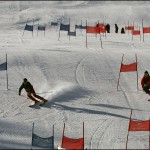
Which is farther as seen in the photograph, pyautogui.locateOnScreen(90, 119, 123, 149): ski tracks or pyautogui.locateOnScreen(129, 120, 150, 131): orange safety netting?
pyautogui.locateOnScreen(90, 119, 123, 149): ski tracks

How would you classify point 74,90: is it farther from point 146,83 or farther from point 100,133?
point 100,133

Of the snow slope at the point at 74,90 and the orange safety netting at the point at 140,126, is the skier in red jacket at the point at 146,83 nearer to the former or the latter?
the snow slope at the point at 74,90

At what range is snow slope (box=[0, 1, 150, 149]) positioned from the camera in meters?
13.9

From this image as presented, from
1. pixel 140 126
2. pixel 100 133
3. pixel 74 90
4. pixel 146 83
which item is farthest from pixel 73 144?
pixel 146 83

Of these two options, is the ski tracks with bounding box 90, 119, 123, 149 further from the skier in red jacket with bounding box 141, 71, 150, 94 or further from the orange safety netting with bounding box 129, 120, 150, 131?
the skier in red jacket with bounding box 141, 71, 150, 94

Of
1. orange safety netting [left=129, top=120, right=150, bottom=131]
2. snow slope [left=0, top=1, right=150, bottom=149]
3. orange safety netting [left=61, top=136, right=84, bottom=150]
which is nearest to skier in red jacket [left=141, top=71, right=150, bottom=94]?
snow slope [left=0, top=1, right=150, bottom=149]

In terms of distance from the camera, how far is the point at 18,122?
14.7 meters

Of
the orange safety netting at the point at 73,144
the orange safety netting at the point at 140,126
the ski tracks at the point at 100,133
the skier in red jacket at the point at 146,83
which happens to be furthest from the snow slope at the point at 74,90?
the orange safety netting at the point at 73,144

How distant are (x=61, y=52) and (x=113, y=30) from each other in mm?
15191

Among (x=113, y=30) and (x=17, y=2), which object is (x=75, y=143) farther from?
(x=17, y=2)

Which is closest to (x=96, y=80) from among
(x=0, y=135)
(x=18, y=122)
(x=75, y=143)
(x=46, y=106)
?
(x=46, y=106)

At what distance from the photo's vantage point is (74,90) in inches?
691

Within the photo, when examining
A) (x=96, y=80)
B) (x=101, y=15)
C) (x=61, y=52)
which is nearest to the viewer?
(x=96, y=80)

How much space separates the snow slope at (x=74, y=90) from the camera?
13.9m
